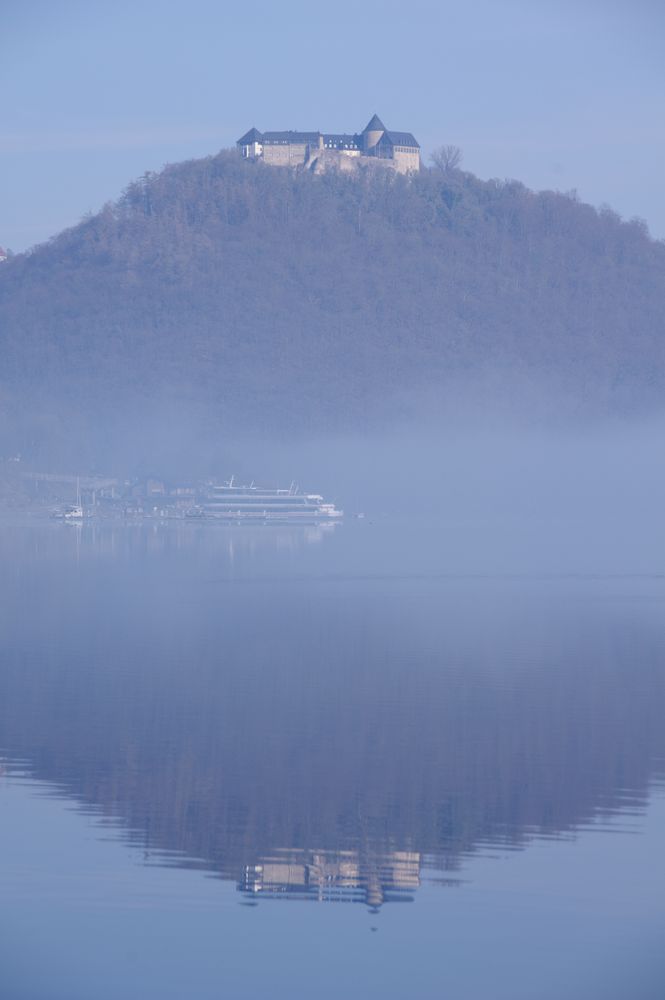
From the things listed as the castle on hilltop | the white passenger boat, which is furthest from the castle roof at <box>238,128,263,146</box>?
the white passenger boat

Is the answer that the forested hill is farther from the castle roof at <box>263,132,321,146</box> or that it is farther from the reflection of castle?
the reflection of castle

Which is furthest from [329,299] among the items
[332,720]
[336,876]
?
[336,876]

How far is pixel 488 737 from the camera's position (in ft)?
43.9

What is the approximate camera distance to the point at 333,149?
99.1m

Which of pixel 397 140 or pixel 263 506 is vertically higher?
pixel 397 140

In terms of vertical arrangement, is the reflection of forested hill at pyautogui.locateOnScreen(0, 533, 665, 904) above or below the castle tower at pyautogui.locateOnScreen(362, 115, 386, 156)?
below

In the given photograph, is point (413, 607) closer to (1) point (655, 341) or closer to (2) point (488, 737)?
(2) point (488, 737)

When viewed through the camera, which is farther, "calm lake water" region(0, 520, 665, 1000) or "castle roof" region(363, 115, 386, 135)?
"castle roof" region(363, 115, 386, 135)

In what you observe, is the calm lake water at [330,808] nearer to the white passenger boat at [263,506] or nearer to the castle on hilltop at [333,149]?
the white passenger boat at [263,506]

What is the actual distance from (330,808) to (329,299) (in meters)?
92.0

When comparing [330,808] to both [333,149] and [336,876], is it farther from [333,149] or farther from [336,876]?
[333,149]

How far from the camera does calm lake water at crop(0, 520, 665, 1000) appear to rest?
26.8 ft

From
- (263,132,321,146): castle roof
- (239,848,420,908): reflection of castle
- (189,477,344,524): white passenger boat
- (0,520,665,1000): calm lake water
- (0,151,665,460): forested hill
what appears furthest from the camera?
(263,132,321,146): castle roof

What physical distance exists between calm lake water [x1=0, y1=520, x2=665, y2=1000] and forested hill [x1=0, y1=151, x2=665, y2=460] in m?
73.0
